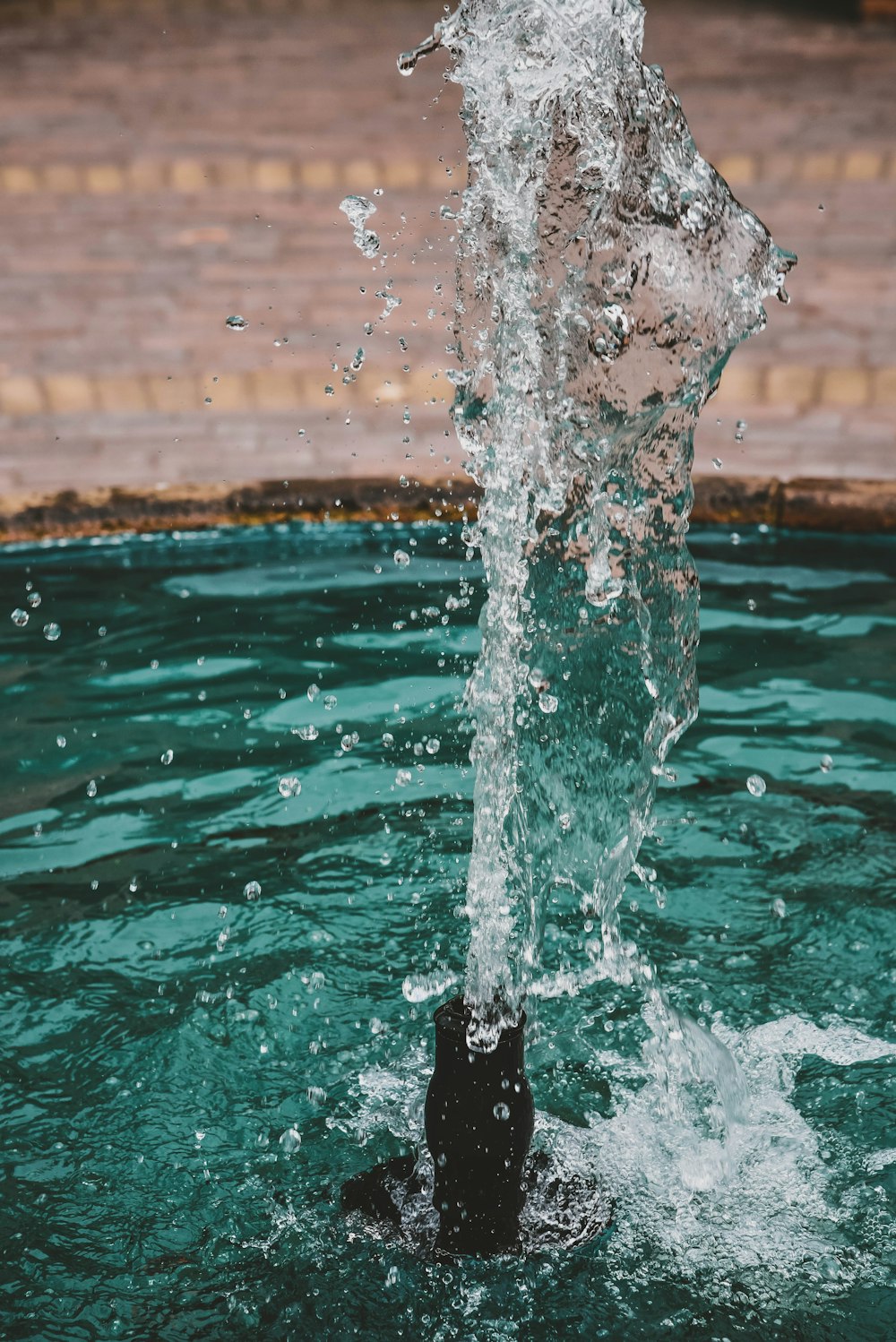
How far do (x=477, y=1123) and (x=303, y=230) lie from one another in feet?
22.5

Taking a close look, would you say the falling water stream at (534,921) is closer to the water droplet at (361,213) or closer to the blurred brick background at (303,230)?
the water droplet at (361,213)

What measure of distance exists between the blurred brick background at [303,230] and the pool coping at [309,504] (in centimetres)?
24

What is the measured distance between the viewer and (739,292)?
295 centimetres

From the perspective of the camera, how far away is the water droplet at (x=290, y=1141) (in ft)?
9.25

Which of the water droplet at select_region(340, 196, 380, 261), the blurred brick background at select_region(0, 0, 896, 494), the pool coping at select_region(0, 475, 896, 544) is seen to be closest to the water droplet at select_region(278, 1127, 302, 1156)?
the water droplet at select_region(340, 196, 380, 261)

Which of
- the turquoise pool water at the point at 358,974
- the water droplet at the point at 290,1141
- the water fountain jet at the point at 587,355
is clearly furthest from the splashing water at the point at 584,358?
the water droplet at the point at 290,1141

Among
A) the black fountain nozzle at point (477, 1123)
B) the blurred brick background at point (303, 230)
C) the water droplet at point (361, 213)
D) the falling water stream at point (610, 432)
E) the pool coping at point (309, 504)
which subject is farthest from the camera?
the blurred brick background at point (303, 230)

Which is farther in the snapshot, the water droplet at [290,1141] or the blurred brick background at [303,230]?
the blurred brick background at [303,230]

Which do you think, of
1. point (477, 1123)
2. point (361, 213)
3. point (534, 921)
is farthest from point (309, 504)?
point (477, 1123)

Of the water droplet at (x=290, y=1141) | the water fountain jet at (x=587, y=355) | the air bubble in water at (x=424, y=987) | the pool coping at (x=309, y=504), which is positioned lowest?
the water droplet at (x=290, y=1141)

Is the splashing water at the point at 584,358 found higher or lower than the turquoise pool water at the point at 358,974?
higher

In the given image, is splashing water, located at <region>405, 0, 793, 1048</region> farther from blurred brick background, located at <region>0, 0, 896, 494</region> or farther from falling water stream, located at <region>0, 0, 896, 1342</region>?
blurred brick background, located at <region>0, 0, 896, 494</region>

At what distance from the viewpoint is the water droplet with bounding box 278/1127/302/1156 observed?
282cm

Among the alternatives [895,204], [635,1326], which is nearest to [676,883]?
[635,1326]
